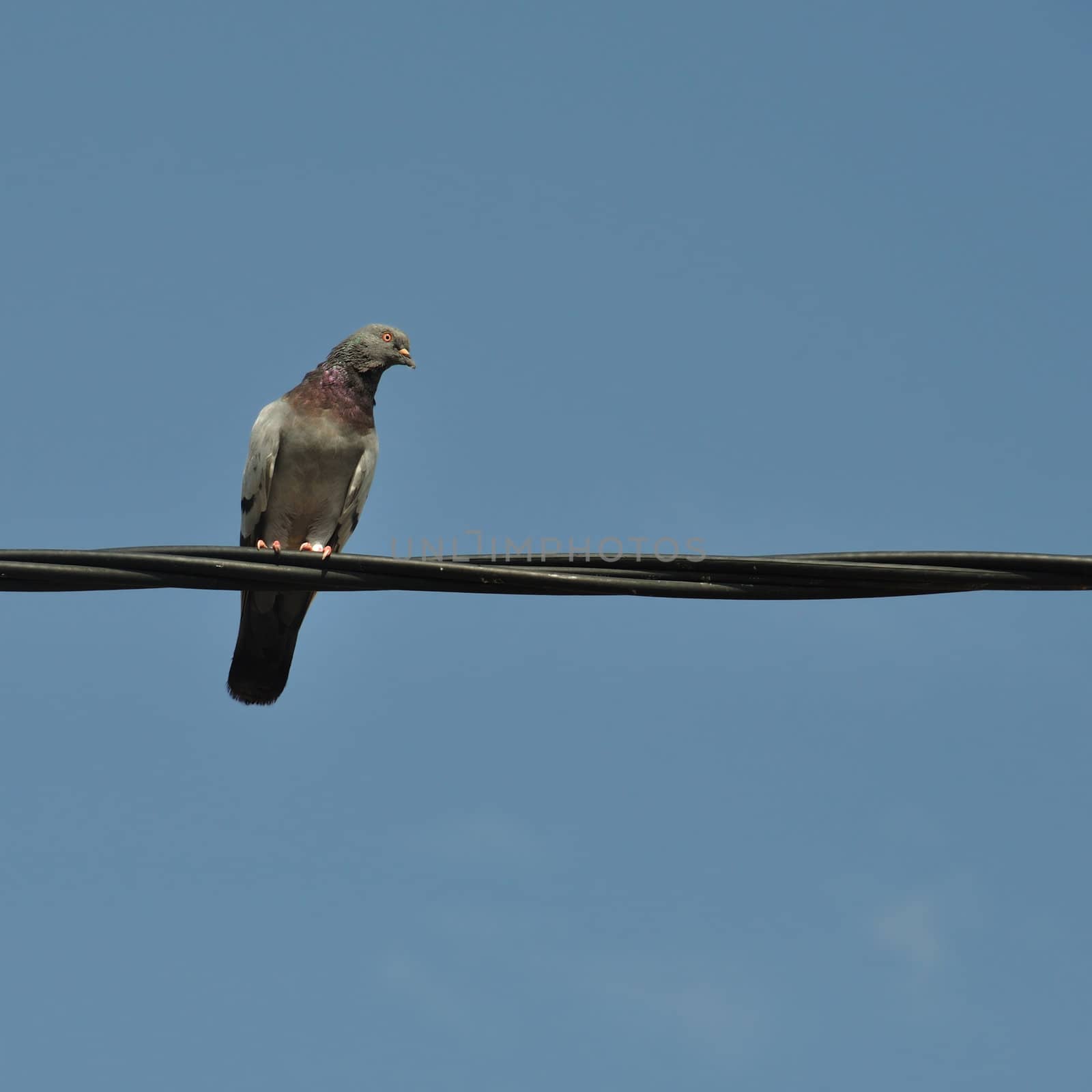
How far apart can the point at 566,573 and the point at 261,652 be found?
4440mm

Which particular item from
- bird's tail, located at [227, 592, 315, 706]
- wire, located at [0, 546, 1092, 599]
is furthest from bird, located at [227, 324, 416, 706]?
Result: wire, located at [0, 546, 1092, 599]

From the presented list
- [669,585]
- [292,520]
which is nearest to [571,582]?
[669,585]

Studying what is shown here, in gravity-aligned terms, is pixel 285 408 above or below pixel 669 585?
above

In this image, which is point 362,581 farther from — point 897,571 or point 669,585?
point 897,571

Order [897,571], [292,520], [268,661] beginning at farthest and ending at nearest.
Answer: [292,520]
[268,661]
[897,571]

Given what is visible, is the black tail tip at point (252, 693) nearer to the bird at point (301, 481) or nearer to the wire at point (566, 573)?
the bird at point (301, 481)

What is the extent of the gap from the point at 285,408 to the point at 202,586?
4587 mm

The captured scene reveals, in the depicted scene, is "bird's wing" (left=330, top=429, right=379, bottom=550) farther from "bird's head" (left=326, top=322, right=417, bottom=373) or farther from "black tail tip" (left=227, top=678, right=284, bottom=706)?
"black tail tip" (left=227, top=678, right=284, bottom=706)

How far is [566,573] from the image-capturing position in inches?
182

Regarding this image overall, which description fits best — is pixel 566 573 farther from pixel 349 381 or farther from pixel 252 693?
pixel 349 381

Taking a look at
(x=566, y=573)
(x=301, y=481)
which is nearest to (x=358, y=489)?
(x=301, y=481)

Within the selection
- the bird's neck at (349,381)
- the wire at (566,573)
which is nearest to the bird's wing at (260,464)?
the bird's neck at (349,381)

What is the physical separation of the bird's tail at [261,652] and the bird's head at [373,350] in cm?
171

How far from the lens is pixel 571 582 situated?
459 centimetres
